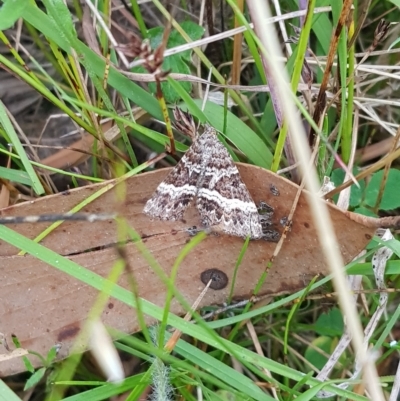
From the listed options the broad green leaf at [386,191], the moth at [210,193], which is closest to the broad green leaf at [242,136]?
the moth at [210,193]

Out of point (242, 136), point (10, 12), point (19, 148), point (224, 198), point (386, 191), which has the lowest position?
point (386, 191)

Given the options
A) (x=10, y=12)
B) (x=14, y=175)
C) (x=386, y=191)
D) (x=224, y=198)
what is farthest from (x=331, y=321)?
(x=10, y=12)

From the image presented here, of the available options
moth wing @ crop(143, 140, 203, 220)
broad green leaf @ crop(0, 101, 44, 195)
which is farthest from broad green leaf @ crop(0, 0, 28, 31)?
moth wing @ crop(143, 140, 203, 220)

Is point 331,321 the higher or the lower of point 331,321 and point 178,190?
the lower

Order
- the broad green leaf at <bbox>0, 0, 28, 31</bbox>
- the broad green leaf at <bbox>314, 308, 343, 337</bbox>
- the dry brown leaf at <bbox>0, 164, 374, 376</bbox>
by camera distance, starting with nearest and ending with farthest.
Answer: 1. the broad green leaf at <bbox>0, 0, 28, 31</bbox>
2. the dry brown leaf at <bbox>0, 164, 374, 376</bbox>
3. the broad green leaf at <bbox>314, 308, 343, 337</bbox>

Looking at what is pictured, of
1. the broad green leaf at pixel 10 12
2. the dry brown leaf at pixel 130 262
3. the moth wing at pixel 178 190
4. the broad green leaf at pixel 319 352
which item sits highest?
the broad green leaf at pixel 10 12

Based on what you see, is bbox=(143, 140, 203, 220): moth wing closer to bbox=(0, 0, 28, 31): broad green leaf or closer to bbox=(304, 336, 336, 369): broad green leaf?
bbox=(0, 0, 28, 31): broad green leaf

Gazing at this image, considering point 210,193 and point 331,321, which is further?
point 331,321

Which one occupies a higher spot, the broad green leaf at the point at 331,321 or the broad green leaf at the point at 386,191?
the broad green leaf at the point at 386,191

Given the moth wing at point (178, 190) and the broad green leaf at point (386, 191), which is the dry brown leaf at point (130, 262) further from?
the broad green leaf at point (386, 191)

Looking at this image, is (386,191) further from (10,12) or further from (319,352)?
(10,12)
